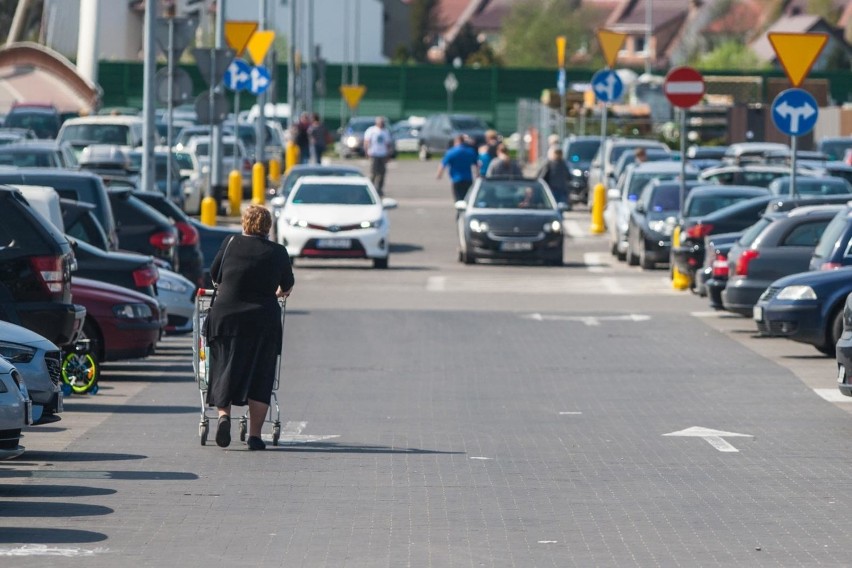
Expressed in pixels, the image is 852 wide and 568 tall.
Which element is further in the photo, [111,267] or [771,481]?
[111,267]

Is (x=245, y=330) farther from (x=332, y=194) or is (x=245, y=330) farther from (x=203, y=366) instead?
(x=332, y=194)

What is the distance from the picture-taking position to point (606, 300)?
27562 mm

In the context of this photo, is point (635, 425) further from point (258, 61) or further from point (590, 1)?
point (590, 1)

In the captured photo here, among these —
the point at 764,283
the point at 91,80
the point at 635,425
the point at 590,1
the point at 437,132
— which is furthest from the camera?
the point at 590,1

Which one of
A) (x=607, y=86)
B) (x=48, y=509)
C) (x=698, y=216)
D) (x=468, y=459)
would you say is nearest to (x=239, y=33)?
(x=607, y=86)

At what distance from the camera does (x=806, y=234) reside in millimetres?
22766

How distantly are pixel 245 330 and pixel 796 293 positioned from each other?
8043 mm

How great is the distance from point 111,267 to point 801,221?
26.1 feet

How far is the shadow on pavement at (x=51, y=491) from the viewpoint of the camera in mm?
10953

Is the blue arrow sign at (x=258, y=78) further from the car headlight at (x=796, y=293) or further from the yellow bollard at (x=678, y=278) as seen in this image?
the car headlight at (x=796, y=293)

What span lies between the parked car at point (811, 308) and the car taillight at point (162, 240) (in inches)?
298

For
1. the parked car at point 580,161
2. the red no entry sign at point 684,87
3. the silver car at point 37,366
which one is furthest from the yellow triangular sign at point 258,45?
the silver car at point 37,366

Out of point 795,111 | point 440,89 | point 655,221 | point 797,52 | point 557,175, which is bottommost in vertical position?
point 655,221

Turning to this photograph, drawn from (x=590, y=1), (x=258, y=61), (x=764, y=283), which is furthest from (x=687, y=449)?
(x=590, y=1)
